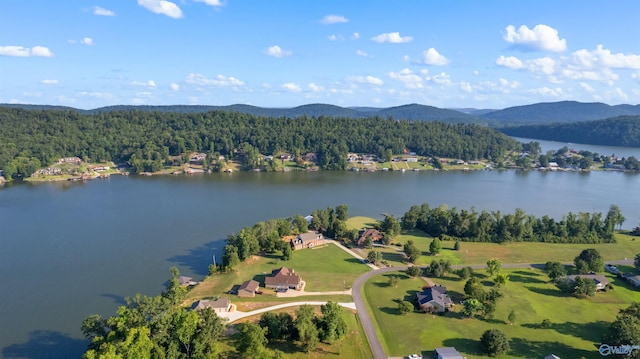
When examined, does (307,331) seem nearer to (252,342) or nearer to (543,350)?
(252,342)

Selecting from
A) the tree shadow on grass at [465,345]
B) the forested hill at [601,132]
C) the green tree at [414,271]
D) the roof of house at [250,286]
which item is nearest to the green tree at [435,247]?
the green tree at [414,271]

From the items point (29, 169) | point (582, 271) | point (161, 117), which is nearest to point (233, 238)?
point (582, 271)

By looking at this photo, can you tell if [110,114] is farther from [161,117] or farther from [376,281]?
[376,281]

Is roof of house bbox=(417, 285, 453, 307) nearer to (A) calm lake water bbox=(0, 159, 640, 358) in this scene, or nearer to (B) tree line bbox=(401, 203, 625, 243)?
(B) tree line bbox=(401, 203, 625, 243)

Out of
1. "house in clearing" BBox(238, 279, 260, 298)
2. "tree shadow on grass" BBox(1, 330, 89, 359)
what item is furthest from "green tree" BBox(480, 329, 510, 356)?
"tree shadow on grass" BBox(1, 330, 89, 359)

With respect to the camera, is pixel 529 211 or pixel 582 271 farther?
pixel 529 211
